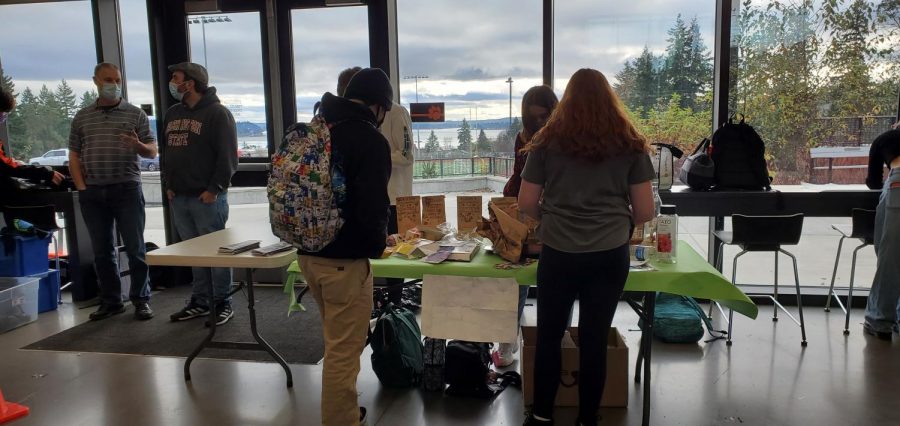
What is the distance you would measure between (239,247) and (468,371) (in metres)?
1.15

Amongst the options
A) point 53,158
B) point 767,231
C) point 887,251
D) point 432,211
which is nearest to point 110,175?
point 53,158

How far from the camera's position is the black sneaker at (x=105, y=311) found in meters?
3.90

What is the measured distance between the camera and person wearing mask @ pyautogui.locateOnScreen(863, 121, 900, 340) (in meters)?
3.16

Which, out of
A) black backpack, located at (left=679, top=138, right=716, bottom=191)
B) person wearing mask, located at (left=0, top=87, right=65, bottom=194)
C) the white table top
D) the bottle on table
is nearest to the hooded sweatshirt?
the white table top

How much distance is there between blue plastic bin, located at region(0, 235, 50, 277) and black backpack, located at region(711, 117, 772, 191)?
479cm

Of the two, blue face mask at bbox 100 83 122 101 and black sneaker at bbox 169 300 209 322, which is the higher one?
blue face mask at bbox 100 83 122 101

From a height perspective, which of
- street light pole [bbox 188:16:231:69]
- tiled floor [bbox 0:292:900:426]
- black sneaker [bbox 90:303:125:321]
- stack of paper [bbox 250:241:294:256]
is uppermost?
street light pole [bbox 188:16:231:69]

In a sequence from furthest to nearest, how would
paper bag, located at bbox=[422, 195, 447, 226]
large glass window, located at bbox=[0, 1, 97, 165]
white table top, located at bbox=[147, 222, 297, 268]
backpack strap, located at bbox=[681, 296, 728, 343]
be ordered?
large glass window, located at bbox=[0, 1, 97, 165] → backpack strap, located at bbox=[681, 296, 728, 343] → paper bag, located at bbox=[422, 195, 447, 226] → white table top, located at bbox=[147, 222, 297, 268]

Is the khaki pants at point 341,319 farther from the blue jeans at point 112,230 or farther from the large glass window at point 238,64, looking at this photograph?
the large glass window at point 238,64

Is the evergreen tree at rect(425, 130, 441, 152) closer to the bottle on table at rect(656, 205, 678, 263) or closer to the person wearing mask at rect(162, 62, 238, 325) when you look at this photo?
the person wearing mask at rect(162, 62, 238, 325)

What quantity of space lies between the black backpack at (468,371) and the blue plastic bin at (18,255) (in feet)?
11.0

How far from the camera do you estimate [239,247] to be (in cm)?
245

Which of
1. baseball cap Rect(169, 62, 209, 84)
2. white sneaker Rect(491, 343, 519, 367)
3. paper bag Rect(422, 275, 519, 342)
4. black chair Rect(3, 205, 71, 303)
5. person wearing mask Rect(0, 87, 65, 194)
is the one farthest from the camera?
person wearing mask Rect(0, 87, 65, 194)

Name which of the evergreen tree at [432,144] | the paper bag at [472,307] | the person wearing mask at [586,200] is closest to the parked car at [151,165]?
the evergreen tree at [432,144]
